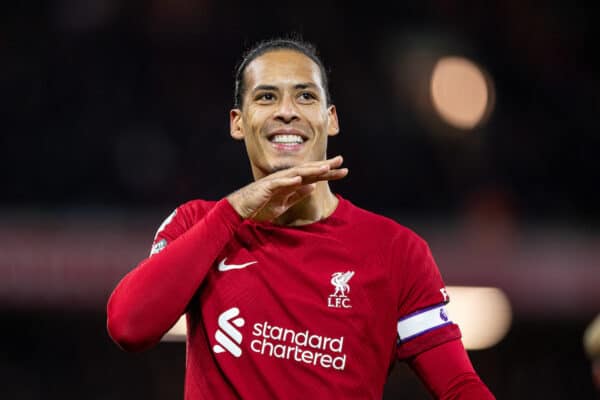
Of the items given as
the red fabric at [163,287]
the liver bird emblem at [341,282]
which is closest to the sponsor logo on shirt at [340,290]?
the liver bird emblem at [341,282]

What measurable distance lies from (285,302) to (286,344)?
0.08 metres

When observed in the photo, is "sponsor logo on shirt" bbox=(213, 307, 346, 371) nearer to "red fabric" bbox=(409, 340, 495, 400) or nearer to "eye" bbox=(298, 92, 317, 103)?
"red fabric" bbox=(409, 340, 495, 400)

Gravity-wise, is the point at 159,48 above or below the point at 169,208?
above

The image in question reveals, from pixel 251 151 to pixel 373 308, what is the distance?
16.5 inches

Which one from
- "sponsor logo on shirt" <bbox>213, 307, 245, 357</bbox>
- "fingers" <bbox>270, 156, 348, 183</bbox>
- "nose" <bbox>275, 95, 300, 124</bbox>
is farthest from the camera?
"nose" <bbox>275, 95, 300, 124</bbox>

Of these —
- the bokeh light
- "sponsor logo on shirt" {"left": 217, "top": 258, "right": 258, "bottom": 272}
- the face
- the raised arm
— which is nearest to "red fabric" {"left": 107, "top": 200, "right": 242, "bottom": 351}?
the raised arm

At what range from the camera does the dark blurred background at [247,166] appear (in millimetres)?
5059

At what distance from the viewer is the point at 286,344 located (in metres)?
1.62

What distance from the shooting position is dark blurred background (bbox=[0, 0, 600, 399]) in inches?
199

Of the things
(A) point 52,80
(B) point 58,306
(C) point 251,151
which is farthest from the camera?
(A) point 52,80

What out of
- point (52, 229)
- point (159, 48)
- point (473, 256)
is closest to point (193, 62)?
point (159, 48)

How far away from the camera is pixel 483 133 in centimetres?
612

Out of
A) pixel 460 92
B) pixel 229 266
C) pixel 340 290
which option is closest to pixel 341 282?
pixel 340 290

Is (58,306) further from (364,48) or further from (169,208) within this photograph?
(364,48)
